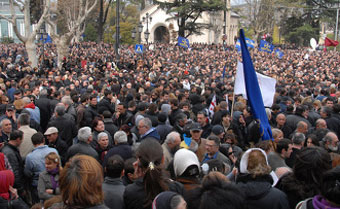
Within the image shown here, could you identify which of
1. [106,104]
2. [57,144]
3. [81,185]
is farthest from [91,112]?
[81,185]

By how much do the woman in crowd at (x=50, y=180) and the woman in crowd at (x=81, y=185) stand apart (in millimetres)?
1792

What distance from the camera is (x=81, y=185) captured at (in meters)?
2.77

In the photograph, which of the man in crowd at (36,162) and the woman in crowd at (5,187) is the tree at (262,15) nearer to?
the man in crowd at (36,162)

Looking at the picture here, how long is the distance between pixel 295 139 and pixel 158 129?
Answer: 2.67m

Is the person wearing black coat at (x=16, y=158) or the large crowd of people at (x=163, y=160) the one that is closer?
the large crowd of people at (x=163, y=160)

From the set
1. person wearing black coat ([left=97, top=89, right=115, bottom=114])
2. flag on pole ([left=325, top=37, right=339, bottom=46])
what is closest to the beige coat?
person wearing black coat ([left=97, top=89, right=115, bottom=114])

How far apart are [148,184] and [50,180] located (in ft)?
5.38

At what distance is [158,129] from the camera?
7168 millimetres

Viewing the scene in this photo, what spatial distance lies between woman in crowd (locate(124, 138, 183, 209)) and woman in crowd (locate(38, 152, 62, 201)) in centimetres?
134

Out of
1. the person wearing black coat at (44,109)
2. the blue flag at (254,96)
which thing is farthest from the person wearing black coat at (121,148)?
the person wearing black coat at (44,109)

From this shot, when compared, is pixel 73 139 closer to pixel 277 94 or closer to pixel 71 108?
pixel 71 108

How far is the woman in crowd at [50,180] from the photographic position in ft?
15.0

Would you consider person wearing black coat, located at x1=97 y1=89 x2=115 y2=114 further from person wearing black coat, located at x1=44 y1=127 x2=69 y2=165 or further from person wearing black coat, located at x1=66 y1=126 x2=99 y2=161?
person wearing black coat, located at x1=66 y1=126 x2=99 y2=161

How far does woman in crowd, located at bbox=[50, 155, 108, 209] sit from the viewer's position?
276 cm
